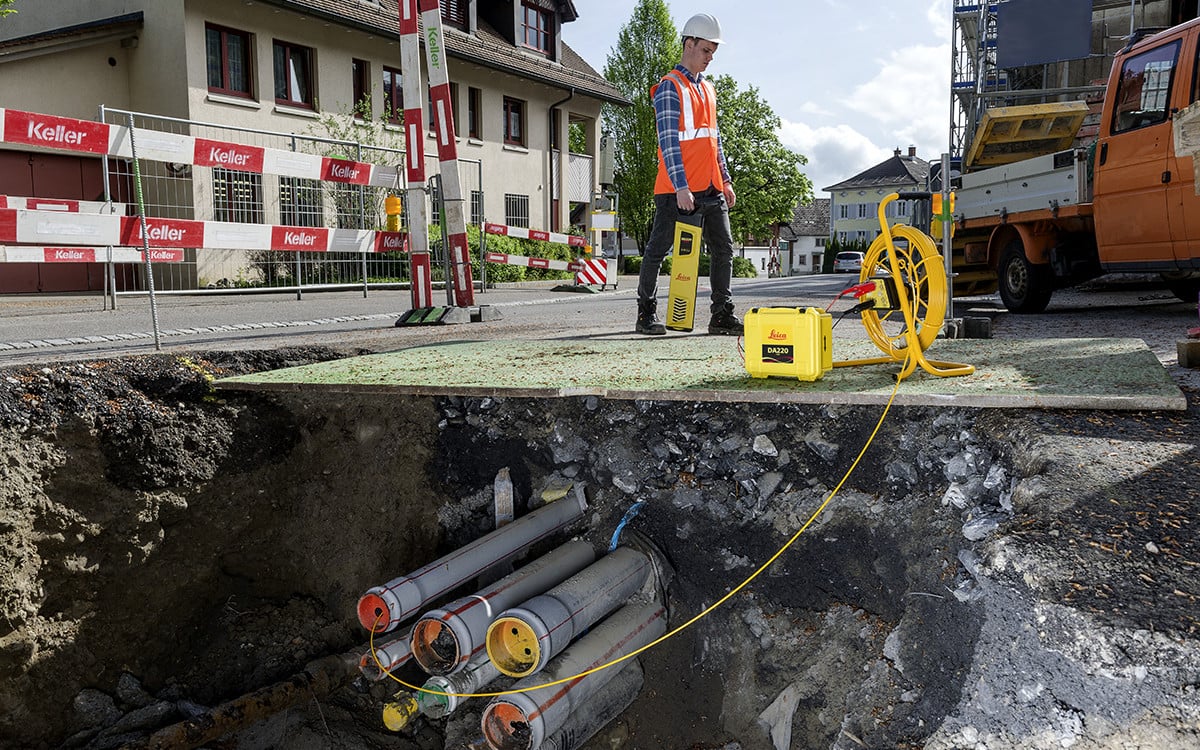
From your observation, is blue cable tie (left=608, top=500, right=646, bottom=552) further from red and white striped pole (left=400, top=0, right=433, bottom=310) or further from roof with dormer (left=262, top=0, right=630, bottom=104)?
roof with dormer (left=262, top=0, right=630, bottom=104)

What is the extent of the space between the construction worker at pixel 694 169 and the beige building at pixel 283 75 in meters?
8.34

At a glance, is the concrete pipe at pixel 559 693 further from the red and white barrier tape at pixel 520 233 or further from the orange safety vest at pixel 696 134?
the red and white barrier tape at pixel 520 233

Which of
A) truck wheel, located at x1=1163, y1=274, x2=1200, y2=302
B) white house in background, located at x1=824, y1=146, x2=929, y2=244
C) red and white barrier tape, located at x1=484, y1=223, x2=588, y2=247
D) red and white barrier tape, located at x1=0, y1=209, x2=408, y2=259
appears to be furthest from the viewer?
white house in background, located at x1=824, y1=146, x2=929, y2=244

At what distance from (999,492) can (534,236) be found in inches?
568

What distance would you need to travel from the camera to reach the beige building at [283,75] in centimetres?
1562

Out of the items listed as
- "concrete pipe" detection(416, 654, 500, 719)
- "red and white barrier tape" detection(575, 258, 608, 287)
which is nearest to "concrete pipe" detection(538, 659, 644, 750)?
"concrete pipe" detection(416, 654, 500, 719)

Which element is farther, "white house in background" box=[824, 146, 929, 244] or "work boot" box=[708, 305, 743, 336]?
"white house in background" box=[824, 146, 929, 244]

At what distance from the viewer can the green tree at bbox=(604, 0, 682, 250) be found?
1597 inches

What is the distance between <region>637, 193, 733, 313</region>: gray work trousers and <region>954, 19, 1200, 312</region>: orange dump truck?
10.3ft

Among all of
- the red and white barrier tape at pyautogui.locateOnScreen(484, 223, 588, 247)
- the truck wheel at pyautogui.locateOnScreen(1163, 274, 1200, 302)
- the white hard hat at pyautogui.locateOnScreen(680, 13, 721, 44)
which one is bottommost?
the truck wheel at pyautogui.locateOnScreen(1163, 274, 1200, 302)

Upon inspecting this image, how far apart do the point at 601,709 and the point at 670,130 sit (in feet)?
14.2

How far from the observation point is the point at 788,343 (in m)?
3.83

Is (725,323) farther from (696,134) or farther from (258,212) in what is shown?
(258,212)

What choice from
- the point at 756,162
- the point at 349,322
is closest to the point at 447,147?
the point at 349,322
